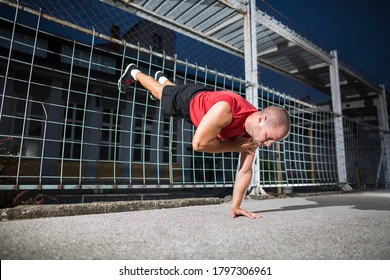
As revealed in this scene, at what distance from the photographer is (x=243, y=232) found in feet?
4.33

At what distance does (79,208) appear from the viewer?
6.64ft

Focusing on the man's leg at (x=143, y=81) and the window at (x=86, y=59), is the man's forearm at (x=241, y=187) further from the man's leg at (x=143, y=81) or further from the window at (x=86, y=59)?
the window at (x=86, y=59)

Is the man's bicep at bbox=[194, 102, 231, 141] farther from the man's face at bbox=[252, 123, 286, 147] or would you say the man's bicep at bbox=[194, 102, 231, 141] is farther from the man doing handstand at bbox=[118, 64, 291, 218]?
the man's face at bbox=[252, 123, 286, 147]

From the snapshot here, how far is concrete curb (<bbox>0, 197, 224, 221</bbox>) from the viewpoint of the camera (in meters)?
1.77

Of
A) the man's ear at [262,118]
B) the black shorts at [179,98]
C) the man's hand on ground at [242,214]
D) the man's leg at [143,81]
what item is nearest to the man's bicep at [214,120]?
the man's ear at [262,118]

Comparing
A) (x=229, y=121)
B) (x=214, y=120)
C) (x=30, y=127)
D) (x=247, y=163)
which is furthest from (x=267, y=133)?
(x=30, y=127)

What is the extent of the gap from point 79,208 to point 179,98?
1.26 meters

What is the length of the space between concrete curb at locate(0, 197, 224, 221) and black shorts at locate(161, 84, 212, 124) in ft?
3.13

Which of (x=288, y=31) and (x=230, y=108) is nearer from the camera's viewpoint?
(x=230, y=108)

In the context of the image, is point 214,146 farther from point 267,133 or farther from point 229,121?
point 267,133

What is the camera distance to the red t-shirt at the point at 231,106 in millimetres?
1706
